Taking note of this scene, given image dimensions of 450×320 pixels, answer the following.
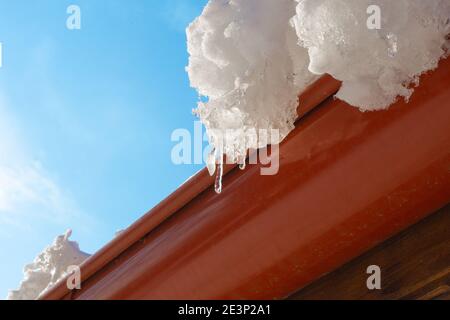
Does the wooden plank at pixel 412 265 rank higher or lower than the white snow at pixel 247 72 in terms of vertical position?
lower

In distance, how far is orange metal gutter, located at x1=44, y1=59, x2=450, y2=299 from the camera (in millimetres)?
889

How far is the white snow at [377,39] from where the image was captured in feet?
2.59

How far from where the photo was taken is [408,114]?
0.87m

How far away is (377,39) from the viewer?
0.80 metres

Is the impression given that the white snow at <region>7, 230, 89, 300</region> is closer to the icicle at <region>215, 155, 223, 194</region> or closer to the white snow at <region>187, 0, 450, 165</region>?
the icicle at <region>215, 155, 223, 194</region>

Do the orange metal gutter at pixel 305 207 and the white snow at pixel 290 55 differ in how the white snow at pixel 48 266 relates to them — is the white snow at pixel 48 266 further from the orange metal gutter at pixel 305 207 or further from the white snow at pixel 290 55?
the white snow at pixel 290 55

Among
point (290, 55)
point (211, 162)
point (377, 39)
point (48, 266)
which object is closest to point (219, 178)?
point (211, 162)

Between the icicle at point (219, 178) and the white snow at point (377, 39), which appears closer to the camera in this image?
the white snow at point (377, 39)

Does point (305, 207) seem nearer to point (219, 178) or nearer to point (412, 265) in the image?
point (219, 178)

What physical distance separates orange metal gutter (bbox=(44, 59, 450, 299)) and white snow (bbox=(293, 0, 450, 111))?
4 centimetres

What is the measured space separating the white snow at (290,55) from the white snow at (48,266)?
2440mm

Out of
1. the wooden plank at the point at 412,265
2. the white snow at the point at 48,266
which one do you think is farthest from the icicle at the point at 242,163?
the white snow at the point at 48,266

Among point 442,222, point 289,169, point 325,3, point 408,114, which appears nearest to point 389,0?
point 325,3

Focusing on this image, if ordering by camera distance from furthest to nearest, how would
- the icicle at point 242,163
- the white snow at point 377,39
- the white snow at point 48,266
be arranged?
the white snow at point 48,266 < the icicle at point 242,163 < the white snow at point 377,39
